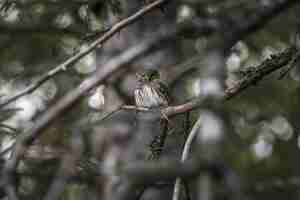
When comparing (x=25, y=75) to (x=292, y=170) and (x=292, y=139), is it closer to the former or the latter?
(x=292, y=170)

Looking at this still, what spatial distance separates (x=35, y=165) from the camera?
3150 millimetres

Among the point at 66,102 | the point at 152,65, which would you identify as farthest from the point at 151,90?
the point at 66,102

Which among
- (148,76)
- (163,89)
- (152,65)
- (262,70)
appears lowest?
(262,70)

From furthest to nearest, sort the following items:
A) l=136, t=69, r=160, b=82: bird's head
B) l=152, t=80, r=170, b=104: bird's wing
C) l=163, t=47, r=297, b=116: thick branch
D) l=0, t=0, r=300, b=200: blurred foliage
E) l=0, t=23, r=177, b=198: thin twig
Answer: l=136, t=69, r=160, b=82: bird's head, l=152, t=80, r=170, b=104: bird's wing, l=0, t=0, r=300, b=200: blurred foliage, l=163, t=47, r=297, b=116: thick branch, l=0, t=23, r=177, b=198: thin twig

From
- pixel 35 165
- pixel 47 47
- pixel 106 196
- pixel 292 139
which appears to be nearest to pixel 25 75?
pixel 47 47

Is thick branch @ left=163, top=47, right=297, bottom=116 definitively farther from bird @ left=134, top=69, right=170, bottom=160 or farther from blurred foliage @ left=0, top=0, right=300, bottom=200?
bird @ left=134, top=69, right=170, bottom=160

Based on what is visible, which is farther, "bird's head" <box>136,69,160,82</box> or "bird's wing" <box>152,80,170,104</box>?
"bird's head" <box>136,69,160,82</box>

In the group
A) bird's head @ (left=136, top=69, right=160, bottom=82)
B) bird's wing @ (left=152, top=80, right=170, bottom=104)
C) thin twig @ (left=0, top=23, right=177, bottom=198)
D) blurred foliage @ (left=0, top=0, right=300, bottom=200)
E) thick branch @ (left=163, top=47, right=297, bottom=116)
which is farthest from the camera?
bird's head @ (left=136, top=69, right=160, bottom=82)

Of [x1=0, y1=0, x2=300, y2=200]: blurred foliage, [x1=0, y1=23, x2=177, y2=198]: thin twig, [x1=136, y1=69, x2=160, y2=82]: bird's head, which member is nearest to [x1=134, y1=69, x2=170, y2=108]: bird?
[x1=136, y1=69, x2=160, y2=82]: bird's head

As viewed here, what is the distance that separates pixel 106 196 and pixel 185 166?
46 centimetres

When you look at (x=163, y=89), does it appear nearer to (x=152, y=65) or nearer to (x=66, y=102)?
(x=152, y=65)

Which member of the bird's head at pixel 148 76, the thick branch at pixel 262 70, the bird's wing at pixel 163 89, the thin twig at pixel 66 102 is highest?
the bird's head at pixel 148 76

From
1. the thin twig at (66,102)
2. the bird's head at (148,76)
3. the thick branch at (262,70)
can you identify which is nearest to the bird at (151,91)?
the bird's head at (148,76)

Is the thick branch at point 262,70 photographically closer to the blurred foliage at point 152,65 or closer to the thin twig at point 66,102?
the blurred foliage at point 152,65
